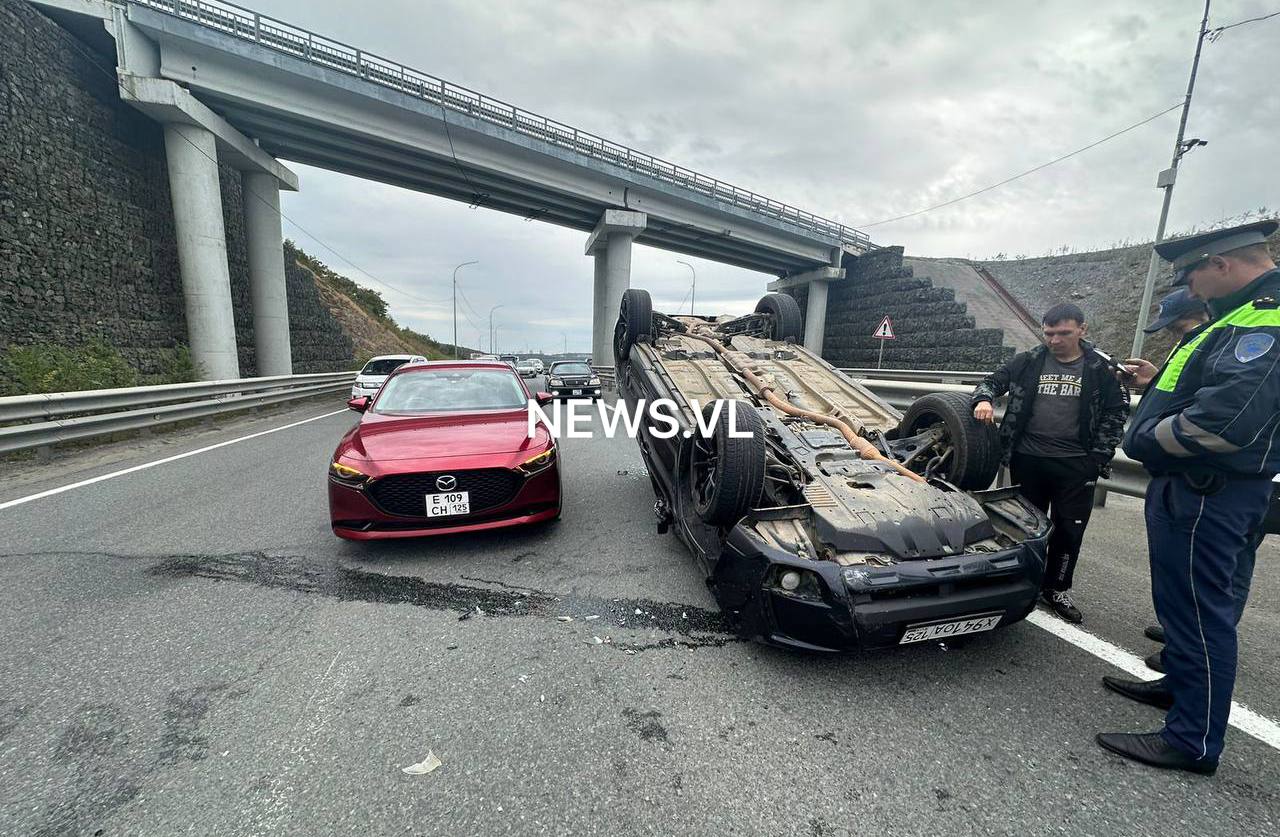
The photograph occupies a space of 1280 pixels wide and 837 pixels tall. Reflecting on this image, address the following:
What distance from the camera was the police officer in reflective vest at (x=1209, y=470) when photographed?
1.74 m

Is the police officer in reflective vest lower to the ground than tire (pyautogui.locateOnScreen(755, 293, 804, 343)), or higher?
lower

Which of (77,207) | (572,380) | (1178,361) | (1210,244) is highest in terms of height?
(77,207)

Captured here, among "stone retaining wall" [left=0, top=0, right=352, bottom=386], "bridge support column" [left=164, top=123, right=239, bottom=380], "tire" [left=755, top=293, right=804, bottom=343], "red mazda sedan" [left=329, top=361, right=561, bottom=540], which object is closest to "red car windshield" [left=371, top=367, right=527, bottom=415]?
"red mazda sedan" [left=329, top=361, right=561, bottom=540]

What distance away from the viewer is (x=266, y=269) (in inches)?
635

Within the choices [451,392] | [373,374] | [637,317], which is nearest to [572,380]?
[373,374]

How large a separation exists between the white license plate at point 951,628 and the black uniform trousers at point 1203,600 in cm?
56

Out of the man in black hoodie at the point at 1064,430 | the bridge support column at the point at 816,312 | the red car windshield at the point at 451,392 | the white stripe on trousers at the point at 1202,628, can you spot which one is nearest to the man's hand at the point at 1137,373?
the man in black hoodie at the point at 1064,430

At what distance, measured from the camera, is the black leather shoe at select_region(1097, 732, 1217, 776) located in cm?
175

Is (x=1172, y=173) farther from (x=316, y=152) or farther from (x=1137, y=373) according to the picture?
(x=316, y=152)

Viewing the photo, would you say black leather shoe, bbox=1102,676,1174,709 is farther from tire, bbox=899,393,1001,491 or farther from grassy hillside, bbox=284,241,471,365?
grassy hillside, bbox=284,241,471,365

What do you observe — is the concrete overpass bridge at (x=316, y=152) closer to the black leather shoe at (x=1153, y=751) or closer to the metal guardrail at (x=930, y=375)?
the metal guardrail at (x=930, y=375)

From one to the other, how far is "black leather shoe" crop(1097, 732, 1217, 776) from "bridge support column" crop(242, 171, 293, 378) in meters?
19.7

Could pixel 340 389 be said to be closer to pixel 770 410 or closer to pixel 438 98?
pixel 438 98

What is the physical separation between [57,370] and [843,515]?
42.8ft
